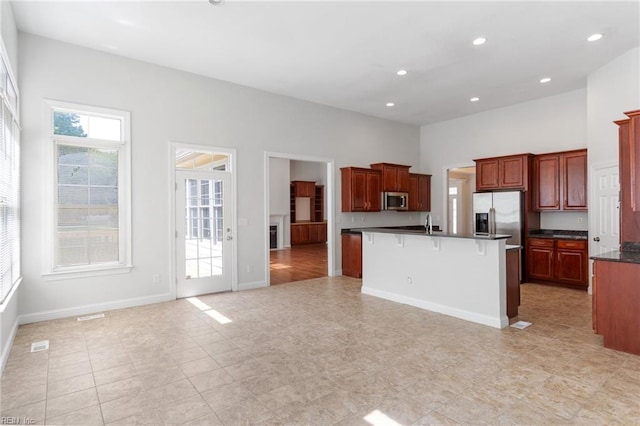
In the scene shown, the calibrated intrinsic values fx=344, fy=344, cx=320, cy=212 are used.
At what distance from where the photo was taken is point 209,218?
5562 millimetres

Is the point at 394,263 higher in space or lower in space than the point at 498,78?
lower

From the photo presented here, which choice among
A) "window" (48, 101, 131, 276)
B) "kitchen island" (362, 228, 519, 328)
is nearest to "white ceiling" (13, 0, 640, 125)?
"window" (48, 101, 131, 276)

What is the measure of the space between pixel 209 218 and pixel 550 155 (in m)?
6.07

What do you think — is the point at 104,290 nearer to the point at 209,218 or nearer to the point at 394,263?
the point at 209,218

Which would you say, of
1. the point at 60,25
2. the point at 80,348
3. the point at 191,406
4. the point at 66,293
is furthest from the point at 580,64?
the point at 66,293

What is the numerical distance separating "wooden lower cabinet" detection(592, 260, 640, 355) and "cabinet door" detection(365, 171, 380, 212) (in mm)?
4348

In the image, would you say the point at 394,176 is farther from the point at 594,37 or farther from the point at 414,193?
the point at 594,37

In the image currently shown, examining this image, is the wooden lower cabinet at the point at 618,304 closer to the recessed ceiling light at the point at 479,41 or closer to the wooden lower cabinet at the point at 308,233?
the recessed ceiling light at the point at 479,41

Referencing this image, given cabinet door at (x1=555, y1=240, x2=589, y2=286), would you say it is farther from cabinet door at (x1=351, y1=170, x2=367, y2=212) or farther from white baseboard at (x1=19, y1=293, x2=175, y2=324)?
white baseboard at (x1=19, y1=293, x2=175, y2=324)

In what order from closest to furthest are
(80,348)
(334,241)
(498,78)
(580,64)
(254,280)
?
1. (80,348)
2. (580,64)
3. (498,78)
4. (254,280)
5. (334,241)

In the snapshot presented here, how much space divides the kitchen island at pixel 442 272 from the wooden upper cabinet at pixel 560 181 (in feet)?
9.20

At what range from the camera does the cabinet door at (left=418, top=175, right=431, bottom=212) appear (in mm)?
8344

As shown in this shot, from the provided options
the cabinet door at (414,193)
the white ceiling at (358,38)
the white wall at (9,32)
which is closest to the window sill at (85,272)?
the white wall at (9,32)

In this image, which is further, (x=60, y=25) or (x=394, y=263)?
(x=394, y=263)
